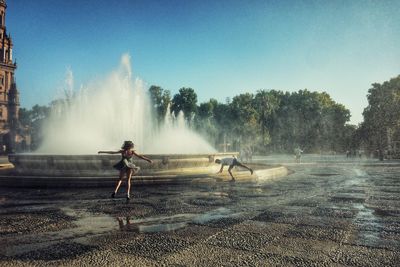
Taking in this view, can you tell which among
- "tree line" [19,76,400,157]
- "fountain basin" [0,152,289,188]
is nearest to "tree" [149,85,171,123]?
"tree line" [19,76,400,157]

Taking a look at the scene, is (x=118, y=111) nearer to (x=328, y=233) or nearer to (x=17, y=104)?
(x=328, y=233)

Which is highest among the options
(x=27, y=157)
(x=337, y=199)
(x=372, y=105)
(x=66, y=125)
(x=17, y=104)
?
(x=17, y=104)

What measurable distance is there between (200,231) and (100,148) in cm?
1293

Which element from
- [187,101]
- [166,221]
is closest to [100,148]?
[166,221]

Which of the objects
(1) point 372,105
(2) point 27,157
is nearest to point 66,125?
(2) point 27,157

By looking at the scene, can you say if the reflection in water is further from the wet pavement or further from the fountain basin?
the fountain basin

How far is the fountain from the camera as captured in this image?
11.1m

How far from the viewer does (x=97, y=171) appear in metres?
11.5

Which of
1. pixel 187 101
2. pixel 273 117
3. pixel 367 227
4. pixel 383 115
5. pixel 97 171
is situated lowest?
pixel 367 227

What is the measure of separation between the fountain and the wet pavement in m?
3.06

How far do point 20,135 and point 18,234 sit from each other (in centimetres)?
7486

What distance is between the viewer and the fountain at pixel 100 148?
11148 millimetres

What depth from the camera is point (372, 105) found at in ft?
157

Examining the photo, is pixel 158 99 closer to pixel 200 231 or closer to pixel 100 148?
pixel 100 148
